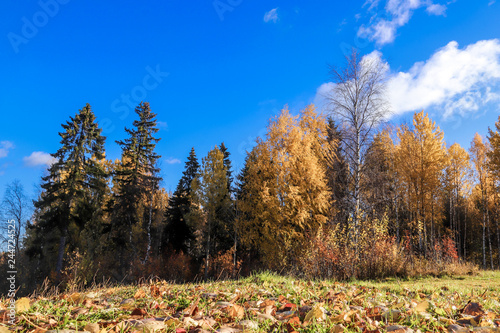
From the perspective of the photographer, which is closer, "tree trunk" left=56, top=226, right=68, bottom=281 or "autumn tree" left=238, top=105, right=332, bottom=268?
"autumn tree" left=238, top=105, right=332, bottom=268

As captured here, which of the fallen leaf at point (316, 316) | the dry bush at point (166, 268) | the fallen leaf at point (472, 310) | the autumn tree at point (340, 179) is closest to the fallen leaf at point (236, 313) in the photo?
the fallen leaf at point (316, 316)

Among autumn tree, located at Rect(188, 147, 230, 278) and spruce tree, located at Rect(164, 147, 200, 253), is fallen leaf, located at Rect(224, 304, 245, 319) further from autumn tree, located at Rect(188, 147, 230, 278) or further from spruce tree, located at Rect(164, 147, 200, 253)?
spruce tree, located at Rect(164, 147, 200, 253)

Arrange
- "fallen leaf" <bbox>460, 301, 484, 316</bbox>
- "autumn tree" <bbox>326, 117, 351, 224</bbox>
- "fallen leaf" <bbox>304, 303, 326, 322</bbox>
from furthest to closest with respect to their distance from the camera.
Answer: "autumn tree" <bbox>326, 117, 351, 224</bbox> → "fallen leaf" <bbox>460, 301, 484, 316</bbox> → "fallen leaf" <bbox>304, 303, 326, 322</bbox>

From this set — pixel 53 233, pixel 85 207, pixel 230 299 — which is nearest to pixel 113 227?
pixel 85 207

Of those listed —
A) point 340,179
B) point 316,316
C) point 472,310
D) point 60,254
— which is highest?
point 340,179

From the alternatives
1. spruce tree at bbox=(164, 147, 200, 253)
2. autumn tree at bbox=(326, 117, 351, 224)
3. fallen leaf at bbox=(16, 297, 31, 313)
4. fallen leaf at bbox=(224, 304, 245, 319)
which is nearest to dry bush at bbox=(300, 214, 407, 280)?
autumn tree at bbox=(326, 117, 351, 224)

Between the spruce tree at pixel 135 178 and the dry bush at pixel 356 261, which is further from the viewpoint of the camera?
the spruce tree at pixel 135 178

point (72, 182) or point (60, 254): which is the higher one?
point (72, 182)

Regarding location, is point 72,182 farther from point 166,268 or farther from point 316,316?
point 316,316

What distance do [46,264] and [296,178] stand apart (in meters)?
22.6

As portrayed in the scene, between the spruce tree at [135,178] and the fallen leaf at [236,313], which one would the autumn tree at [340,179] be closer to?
the fallen leaf at [236,313]

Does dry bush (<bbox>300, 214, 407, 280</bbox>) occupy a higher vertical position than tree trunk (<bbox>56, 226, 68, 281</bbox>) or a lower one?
higher

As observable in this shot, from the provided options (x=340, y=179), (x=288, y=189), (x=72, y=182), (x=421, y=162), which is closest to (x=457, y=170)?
(x=421, y=162)

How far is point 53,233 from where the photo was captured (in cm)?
2259
